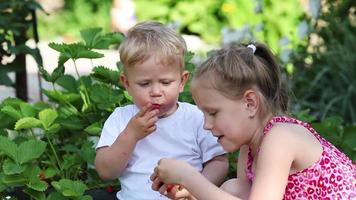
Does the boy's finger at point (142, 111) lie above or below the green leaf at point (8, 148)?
above

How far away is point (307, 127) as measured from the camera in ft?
9.44

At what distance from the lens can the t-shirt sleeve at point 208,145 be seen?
3.13 meters

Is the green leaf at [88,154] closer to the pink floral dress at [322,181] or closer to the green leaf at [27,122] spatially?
the green leaf at [27,122]

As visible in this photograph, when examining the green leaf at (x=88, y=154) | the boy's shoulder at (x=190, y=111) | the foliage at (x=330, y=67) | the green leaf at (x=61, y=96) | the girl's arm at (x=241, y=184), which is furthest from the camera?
the foliage at (x=330, y=67)

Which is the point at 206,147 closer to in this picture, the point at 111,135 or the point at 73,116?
the point at 111,135

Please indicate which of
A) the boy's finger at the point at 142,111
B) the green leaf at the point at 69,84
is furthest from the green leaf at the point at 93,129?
the boy's finger at the point at 142,111

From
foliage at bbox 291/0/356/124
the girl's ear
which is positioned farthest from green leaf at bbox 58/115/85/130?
foliage at bbox 291/0/356/124

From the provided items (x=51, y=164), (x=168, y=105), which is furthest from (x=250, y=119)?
(x=51, y=164)

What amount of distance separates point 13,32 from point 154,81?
5.34ft

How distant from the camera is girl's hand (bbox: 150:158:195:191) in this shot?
275 cm

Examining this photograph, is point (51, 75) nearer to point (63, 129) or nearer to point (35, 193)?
point (63, 129)

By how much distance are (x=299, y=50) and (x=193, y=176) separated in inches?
162

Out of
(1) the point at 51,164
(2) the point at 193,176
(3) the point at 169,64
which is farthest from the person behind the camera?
(1) the point at 51,164

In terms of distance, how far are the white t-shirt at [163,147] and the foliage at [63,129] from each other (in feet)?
0.60
